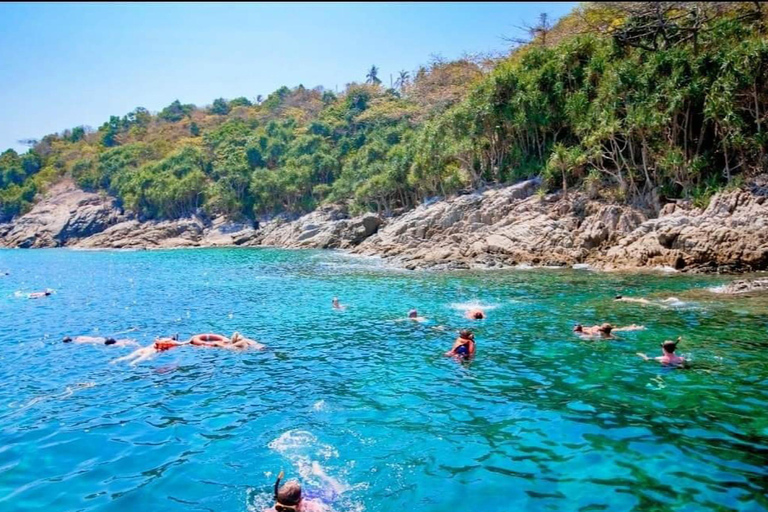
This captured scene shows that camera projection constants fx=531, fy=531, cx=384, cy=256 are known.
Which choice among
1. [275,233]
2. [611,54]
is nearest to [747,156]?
[611,54]

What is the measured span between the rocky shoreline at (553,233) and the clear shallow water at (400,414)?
955 centimetres

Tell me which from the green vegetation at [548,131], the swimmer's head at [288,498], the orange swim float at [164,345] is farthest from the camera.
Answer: the green vegetation at [548,131]

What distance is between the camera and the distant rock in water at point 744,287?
2298 centimetres

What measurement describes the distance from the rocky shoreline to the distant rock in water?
5.10 m

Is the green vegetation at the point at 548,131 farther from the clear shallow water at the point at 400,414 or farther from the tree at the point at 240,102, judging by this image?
the tree at the point at 240,102

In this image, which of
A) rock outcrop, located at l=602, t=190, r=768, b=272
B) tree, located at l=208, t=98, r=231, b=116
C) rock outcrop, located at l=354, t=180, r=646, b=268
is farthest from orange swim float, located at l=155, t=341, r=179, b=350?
tree, located at l=208, t=98, r=231, b=116

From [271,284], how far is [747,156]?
3143cm

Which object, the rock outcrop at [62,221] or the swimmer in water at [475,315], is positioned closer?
the swimmer in water at [475,315]

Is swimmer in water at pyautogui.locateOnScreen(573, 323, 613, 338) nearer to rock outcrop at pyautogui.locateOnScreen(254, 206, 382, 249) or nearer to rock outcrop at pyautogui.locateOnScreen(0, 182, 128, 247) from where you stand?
rock outcrop at pyautogui.locateOnScreen(254, 206, 382, 249)

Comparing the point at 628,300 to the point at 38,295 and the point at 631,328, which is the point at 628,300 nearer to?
the point at 631,328

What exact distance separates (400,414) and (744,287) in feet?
65.4

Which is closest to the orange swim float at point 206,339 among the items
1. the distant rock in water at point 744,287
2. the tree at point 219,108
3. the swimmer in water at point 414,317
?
the swimmer in water at point 414,317

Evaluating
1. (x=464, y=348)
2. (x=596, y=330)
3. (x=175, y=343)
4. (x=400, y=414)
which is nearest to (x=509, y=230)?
(x=596, y=330)

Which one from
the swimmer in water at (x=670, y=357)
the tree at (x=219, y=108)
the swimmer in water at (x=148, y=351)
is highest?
the tree at (x=219, y=108)
